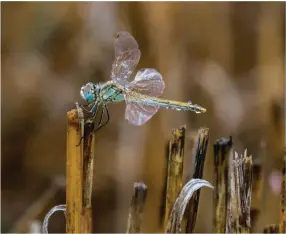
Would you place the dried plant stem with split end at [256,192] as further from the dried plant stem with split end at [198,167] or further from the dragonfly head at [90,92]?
the dragonfly head at [90,92]

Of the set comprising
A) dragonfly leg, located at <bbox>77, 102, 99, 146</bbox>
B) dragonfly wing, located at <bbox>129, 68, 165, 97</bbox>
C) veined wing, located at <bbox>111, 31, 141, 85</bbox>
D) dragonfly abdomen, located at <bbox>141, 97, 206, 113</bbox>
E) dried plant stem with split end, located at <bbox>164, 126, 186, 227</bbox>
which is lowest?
dried plant stem with split end, located at <bbox>164, 126, 186, 227</bbox>

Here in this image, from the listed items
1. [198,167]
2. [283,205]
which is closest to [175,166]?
[198,167]

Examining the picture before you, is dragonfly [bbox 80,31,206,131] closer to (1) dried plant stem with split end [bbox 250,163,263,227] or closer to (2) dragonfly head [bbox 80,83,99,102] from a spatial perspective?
(2) dragonfly head [bbox 80,83,99,102]

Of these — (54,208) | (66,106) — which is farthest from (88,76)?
(54,208)

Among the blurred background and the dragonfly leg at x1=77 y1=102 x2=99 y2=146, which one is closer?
the dragonfly leg at x1=77 y1=102 x2=99 y2=146

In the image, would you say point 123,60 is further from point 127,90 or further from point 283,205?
point 283,205

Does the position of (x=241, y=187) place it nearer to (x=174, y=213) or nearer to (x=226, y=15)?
(x=174, y=213)

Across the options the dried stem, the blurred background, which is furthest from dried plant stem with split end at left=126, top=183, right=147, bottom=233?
the dried stem
